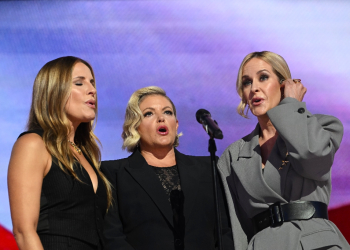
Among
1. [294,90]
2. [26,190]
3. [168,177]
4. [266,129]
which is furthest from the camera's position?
[168,177]

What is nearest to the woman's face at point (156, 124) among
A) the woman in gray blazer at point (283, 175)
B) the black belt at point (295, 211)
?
the woman in gray blazer at point (283, 175)

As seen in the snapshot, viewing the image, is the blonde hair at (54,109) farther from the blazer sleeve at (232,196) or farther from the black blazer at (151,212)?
the blazer sleeve at (232,196)

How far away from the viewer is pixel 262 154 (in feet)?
9.33

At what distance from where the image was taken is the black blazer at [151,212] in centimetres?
287

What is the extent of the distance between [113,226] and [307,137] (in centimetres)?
127

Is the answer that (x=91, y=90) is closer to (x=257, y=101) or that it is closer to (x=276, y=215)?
(x=257, y=101)

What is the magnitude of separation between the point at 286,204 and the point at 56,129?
4.19 ft

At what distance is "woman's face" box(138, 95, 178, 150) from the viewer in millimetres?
3254

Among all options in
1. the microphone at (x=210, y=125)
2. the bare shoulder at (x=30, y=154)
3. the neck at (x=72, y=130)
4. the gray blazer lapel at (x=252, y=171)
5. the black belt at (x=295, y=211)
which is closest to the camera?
the microphone at (x=210, y=125)

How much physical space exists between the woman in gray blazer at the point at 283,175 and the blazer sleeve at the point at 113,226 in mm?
670

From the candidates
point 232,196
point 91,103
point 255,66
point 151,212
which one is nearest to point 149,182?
point 151,212

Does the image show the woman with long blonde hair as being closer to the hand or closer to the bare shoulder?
the bare shoulder

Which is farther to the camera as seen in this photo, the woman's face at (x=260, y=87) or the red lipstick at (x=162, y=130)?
the red lipstick at (x=162, y=130)

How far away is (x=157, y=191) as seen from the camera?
3.00 m
